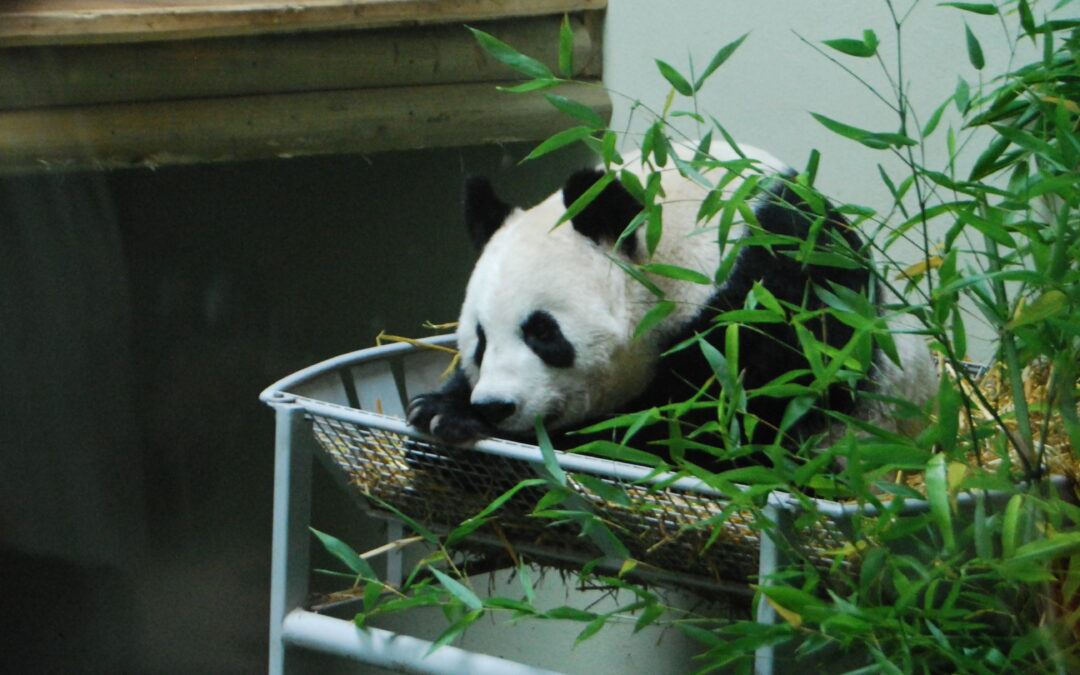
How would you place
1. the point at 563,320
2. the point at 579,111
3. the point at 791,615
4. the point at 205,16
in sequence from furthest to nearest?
the point at 205,16 < the point at 563,320 < the point at 579,111 < the point at 791,615

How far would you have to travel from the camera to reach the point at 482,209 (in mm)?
1363

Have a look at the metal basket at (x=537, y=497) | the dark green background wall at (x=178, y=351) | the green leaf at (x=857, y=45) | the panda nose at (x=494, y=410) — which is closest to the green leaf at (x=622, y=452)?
the metal basket at (x=537, y=497)

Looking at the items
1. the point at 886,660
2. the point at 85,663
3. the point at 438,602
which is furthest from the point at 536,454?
the point at 85,663

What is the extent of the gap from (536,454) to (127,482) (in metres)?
1.08

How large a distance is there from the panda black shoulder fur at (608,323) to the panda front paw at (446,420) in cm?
2

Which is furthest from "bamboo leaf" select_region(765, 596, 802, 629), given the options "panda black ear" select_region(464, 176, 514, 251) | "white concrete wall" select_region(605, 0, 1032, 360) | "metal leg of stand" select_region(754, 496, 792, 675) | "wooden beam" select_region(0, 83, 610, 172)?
"wooden beam" select_region(0, 83, 610, 172)

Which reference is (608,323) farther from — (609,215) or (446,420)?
(446,420)

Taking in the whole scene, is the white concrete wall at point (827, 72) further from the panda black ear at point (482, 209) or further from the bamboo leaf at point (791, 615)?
the bamboo leaf at point (791, 615)

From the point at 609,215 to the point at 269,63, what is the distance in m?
0.66

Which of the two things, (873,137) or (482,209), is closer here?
(873,137)

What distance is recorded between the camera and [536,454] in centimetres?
100

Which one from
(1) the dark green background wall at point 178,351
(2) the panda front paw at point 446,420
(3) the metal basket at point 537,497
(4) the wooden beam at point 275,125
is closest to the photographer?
(3) the metal basket at point 537,497

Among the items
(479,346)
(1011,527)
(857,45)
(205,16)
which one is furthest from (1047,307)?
(205,16)

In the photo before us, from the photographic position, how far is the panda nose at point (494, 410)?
1.18m
